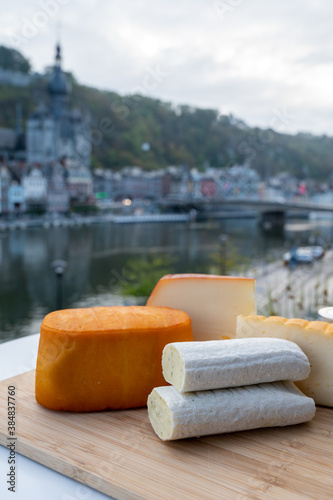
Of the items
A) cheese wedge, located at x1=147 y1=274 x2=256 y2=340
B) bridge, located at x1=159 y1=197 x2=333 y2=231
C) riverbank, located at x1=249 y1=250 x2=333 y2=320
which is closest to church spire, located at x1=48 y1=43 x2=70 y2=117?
bridge, located at x1=159 y1=197 x2=333 y2=231

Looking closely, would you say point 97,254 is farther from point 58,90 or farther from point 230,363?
point 58,90

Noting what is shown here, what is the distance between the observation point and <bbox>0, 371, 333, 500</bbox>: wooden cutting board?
494 millimetres

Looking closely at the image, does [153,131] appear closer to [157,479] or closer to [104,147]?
[104,147]

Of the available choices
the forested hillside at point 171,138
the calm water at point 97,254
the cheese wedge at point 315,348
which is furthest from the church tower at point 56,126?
the cheese wedge at point 315,348

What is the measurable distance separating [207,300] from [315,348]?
0.61 feet

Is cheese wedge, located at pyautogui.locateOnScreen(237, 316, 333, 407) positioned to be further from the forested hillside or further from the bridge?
the forested hillside

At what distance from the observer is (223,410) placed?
0.57m

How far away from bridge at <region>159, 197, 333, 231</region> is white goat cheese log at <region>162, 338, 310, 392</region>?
14.4 metres

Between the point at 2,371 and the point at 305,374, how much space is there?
18.6 inches

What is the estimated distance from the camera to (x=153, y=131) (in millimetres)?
23672

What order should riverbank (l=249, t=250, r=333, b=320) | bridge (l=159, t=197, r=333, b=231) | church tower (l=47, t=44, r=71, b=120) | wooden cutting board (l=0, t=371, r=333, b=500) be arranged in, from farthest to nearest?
church tower (l=47, t=44, r=71, b=120) < bridge (l=159, t=197, r=333, b=231) < riverbank (l=249, t=250, r=333, b=320) < wooden cutting board (l=0, t=371, r=333, b=500)

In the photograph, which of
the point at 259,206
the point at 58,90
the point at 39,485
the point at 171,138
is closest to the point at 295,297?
the point at 39,485

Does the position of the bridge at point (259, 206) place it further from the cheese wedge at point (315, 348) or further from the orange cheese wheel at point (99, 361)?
the orange cheese wheel at point (99, 361)

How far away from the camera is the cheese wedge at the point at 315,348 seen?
2.26 ft
